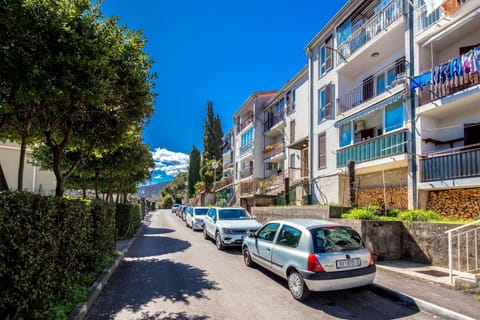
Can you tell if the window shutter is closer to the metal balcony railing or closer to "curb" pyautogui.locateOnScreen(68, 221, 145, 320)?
the metal balcony railing

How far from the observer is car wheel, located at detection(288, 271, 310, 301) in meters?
5.75

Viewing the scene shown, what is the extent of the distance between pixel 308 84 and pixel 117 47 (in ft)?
56.8

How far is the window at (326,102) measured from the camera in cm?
1811

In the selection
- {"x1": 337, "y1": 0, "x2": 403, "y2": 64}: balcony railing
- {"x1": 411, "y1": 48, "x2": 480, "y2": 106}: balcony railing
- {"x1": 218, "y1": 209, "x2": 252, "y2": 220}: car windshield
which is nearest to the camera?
{"x1": 411, "y1": 48, "x2": 480, "y2": 106}: balcony railing

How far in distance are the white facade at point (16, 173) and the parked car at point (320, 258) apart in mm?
22845

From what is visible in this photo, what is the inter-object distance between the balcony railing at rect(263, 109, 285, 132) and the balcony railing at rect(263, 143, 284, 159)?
213 centimetres

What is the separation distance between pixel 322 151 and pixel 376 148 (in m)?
5.43

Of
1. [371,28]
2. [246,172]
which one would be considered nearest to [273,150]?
[246,172]

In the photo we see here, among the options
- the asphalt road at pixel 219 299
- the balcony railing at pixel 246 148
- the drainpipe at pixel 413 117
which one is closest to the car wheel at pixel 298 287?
the asphalt road at pixel 219 299

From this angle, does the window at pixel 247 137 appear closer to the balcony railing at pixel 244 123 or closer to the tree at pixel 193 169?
the balcony railing at pixel 244 123

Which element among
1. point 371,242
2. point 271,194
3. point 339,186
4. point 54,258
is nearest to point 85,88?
point 54,258

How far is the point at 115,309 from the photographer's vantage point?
217 inches

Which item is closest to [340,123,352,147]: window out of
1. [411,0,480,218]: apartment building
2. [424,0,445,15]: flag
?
[411,0,480,218]: apartment building

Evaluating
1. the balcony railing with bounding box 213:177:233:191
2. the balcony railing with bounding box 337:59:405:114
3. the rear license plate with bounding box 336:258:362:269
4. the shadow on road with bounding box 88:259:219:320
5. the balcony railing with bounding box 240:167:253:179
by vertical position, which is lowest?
the shadow on road with bounding box 88:259:219:320
